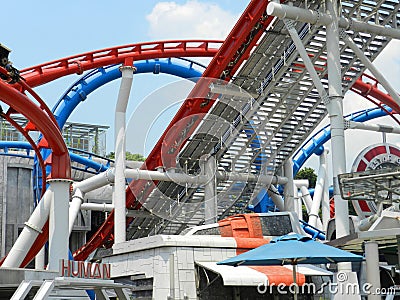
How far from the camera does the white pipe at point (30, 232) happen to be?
18.0m

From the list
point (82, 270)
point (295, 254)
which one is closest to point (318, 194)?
point (295, 254)

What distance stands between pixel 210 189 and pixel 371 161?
5329 millimetres

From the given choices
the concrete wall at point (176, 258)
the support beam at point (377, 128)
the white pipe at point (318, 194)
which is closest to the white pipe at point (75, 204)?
the concrete wall at point (176, 258)

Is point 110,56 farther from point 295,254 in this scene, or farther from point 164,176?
point 295,254

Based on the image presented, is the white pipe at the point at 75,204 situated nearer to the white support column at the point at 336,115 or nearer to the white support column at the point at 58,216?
the white support column at the point at 58,216

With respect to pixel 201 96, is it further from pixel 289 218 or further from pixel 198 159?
pixel 289 218

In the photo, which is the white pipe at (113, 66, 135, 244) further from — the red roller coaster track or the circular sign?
the circular sign

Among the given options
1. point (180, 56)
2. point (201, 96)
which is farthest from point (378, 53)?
point (180, 56)

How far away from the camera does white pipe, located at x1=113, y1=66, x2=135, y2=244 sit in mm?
20594

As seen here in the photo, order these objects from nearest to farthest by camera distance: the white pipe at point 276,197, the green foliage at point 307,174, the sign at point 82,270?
the sign at point 82,270 → the white pipe at point 276,197 → the green foliage at point 307,174

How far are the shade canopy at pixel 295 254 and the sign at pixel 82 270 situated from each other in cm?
299

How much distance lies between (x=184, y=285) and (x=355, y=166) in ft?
22.6

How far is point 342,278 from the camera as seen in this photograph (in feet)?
49.9

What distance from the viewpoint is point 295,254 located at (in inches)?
480
